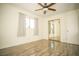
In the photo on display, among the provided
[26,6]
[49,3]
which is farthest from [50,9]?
[26,6]

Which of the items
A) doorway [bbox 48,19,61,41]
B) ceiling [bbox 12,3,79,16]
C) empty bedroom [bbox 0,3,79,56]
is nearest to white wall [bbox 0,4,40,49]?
empty bedroom [bbox 0,3,79,56]

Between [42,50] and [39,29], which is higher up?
[39,29]

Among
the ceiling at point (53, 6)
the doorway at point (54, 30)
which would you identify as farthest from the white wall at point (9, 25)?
the doorway at point (54, 30)

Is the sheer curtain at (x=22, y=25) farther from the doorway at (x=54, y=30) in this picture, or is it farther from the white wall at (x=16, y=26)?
the doorway at (x=54, y=30)

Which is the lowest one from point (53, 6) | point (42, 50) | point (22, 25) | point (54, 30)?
point (42, 50)

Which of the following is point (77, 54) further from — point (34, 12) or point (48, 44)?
point (34, 12)

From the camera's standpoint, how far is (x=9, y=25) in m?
1.75

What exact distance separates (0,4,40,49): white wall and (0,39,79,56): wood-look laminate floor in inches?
4.6

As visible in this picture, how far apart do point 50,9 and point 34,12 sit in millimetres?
335

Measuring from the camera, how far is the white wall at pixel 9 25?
5.66ft

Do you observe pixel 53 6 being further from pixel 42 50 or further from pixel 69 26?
pixel 42 50

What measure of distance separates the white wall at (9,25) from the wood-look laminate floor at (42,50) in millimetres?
117

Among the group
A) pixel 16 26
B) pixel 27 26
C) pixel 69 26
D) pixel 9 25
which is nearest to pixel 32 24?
pixel 27 26

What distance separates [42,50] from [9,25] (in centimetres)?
83
